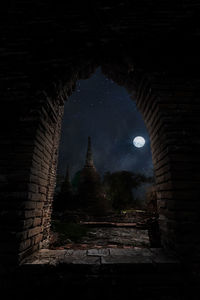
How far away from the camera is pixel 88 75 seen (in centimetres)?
330

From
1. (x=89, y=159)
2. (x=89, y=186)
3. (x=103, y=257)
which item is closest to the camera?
(x=103, y=257)

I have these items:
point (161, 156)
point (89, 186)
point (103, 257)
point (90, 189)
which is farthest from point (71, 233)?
point (89, 186)

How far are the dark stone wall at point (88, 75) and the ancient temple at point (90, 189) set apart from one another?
1561 cm

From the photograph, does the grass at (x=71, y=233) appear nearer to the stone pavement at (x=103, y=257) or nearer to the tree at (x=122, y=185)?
the stone pavement at (x=103, y=257)

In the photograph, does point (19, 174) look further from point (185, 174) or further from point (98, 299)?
point (185, 174)

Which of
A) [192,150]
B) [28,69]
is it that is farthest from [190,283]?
[28,69]

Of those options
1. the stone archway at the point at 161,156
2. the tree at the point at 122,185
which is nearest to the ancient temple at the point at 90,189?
the tree at the point at 122,185

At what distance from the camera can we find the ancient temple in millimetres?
17513

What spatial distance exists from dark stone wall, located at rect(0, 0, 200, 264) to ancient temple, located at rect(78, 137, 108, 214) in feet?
51.2

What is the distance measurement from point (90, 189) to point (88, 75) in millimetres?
17617

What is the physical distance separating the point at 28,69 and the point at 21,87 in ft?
1.28

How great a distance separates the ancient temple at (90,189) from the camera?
689 inches

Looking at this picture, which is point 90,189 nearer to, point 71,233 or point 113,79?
point 71,233

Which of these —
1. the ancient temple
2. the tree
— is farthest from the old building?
the tree
